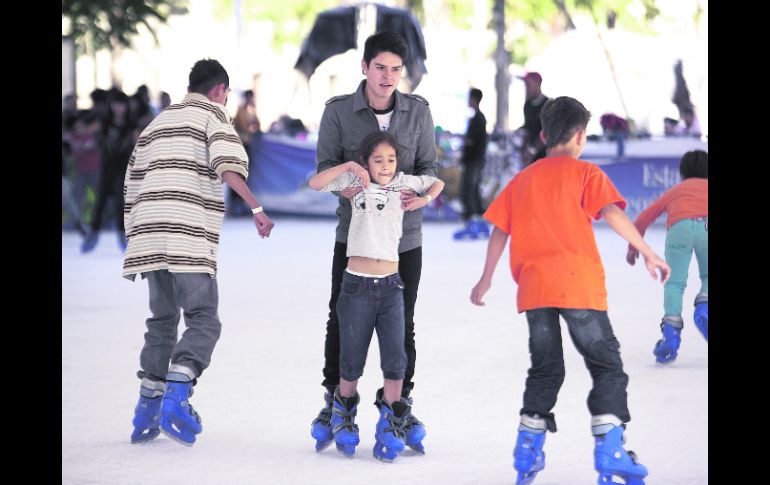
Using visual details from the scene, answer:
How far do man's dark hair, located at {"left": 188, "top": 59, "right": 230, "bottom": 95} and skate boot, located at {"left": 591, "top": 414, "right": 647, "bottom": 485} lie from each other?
2.25 m

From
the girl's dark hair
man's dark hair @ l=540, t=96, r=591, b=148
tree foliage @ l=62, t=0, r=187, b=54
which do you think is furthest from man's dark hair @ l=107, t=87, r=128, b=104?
man's dark hair @ l=540, t=96, r=591, b=148

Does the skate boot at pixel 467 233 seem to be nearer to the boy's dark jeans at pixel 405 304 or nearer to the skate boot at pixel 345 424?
the boy's dark jeans at pixel 405 304

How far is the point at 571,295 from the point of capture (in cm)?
518

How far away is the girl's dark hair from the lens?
5719 millimetres

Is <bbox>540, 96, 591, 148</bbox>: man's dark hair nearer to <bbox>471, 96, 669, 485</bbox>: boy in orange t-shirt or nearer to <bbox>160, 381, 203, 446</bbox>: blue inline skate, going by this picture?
<bbox>471, 96, 669, 485</bbox>: boy in orange t-shirt

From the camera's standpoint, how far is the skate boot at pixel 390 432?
18.7 feet

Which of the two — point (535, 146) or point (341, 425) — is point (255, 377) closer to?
point (341, 425)

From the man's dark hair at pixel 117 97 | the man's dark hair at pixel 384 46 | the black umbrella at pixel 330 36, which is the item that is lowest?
the man's dark hair at pixel 384 46

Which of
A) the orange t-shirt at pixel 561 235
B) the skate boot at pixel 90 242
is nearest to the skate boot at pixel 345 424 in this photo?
the orange t-shirt at pixel 561 235

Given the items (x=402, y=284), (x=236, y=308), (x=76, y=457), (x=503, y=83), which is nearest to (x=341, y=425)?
(x=402, y=284)

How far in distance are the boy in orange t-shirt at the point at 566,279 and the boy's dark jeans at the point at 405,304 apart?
724 mm

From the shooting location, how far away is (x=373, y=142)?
226 inches

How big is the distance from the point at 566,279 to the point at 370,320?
946 millimetres
